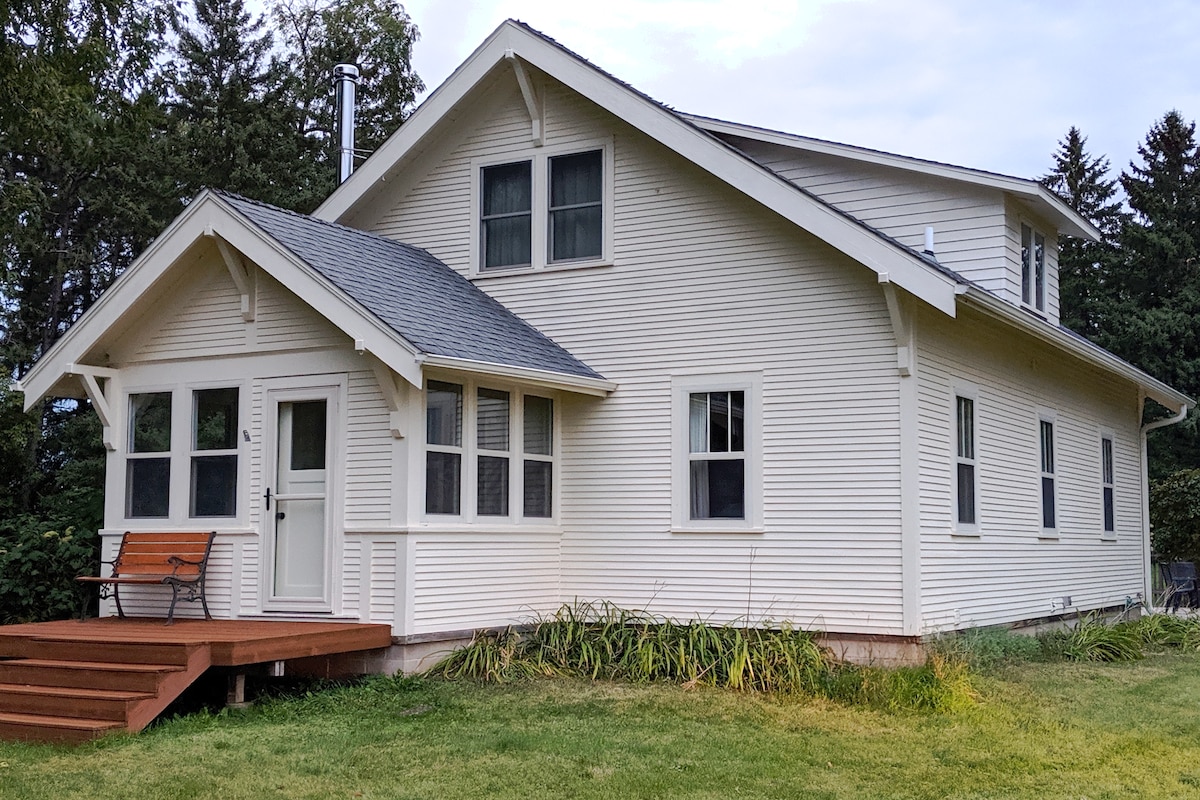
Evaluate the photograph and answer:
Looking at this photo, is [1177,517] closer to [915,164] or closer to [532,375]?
[915,164]

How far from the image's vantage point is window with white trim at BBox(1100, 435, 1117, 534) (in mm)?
17781

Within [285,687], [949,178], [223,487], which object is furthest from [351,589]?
[949,178]

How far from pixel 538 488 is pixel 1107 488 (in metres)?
8.97

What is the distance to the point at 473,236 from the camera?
47.2 ft

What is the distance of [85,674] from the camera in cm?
1016

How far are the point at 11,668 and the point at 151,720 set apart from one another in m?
1.65

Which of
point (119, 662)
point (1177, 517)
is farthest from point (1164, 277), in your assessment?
point (119, 662)

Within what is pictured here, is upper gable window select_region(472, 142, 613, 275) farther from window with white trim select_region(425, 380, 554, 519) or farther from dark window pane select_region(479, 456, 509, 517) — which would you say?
dark window pane select_region(479, 456, 509, 517)

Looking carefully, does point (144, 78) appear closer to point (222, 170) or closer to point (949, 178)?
point (949, 178)

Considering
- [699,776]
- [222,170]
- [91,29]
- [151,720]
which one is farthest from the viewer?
[222,170]

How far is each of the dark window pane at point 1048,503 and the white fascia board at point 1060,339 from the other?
5.01ft

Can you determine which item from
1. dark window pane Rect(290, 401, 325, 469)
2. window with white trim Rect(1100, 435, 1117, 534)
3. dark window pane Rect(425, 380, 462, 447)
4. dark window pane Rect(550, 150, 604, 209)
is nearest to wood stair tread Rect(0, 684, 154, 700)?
dark window pane Rect(290, 401, 325, 469)

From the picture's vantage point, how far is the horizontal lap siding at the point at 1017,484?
12406 mm

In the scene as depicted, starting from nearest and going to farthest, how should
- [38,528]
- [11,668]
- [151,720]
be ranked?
[151,720]
[11,668]
[38,528]
